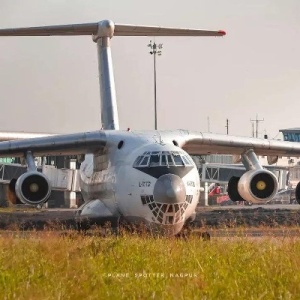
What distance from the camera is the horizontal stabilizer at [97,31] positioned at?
90.6ft

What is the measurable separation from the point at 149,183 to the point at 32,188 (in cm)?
441

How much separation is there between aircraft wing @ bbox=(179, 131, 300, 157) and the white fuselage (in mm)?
2296

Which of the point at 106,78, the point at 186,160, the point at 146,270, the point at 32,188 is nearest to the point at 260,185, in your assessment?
the point at 186,160

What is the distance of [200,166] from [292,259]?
197ft

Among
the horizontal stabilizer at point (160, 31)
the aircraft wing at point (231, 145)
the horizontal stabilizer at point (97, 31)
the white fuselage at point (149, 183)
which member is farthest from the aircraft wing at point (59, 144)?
the horizontal stabilizer at point (160, 31)

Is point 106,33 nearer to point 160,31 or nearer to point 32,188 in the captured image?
point 160,31

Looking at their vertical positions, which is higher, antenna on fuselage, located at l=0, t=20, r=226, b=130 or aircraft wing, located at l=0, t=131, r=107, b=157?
antenna on fuselage, located at l=0, t=20, r=226, b=130

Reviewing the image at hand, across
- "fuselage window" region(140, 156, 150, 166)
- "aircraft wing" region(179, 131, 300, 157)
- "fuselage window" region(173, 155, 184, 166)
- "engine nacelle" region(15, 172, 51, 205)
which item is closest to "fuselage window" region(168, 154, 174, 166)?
"fuselage window" region(173, 155, 184, 166)

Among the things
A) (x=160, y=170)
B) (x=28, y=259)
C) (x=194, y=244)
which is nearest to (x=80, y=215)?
(x=160, y=170)

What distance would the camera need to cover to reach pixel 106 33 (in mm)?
29812

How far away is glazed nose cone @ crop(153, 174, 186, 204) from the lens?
1958cm

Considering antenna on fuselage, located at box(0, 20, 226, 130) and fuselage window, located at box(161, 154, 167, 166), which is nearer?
fuselage window, located at box(161, 154, 167, 166)

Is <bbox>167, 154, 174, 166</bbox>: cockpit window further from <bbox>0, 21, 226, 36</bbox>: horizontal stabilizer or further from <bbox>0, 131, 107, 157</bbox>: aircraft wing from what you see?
<bbox>0, 21, 226, 36</bbox>: horizontal stabilizer

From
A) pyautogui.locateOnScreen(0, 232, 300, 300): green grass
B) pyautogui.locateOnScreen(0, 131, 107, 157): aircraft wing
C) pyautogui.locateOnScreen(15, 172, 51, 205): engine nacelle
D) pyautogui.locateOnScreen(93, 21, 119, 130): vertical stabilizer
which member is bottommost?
pyautogui.locateOnScreen(0, 232, 300, 300): green grass
